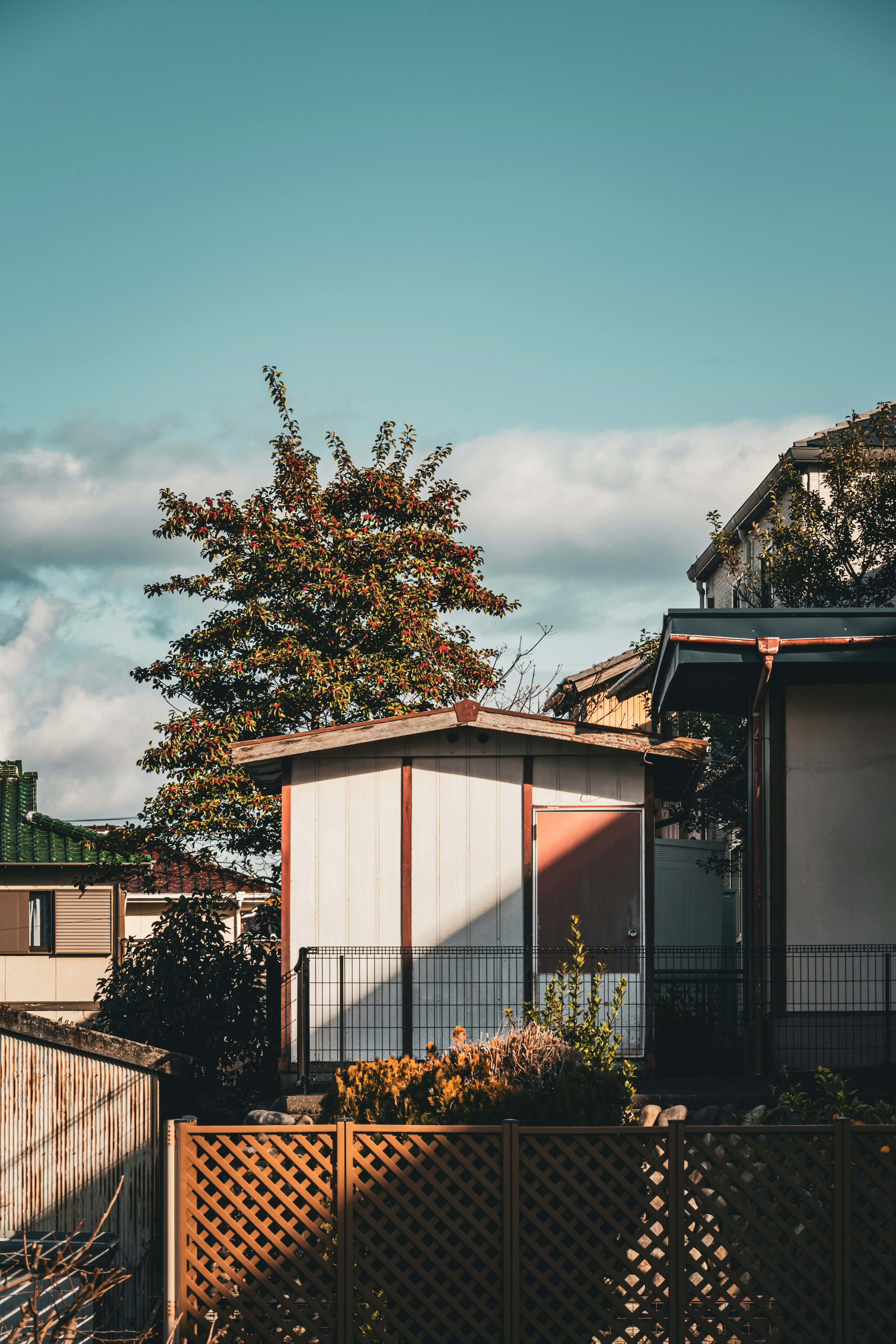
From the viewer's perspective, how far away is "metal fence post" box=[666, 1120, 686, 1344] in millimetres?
6168

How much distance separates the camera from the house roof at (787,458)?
2081cm

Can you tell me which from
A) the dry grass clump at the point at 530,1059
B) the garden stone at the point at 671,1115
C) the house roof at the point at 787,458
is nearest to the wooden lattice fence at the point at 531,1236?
the dry grass clump at the point at 530,1059

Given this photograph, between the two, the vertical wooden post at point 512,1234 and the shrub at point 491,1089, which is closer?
the vertical wooden post at point 512,1234

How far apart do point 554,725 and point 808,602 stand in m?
7.41

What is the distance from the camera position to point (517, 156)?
408 inches

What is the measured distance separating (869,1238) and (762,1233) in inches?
25.9

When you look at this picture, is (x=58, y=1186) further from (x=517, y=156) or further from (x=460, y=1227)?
(x=517, y=156)

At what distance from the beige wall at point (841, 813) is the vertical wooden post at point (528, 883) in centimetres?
248

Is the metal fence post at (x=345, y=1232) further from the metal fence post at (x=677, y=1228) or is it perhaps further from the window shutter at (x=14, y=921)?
the window shutter at (x=14, y=921)

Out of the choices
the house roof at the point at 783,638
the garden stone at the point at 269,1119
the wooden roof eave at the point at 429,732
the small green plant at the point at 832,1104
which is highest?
the house roof at the point at 783,638

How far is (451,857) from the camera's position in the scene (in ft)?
38.8

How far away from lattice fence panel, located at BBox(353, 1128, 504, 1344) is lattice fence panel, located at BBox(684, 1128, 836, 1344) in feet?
3.38

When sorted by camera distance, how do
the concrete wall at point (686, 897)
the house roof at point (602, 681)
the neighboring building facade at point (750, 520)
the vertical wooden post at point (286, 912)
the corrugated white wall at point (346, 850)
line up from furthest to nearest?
the house roof at point (602, 681) → the neighboring building facade at point (750, 520) → the concrete wall at point (686, 897) → the corrugated white wall at point (346, 850) → the vertical wooden post at point (286, 912)

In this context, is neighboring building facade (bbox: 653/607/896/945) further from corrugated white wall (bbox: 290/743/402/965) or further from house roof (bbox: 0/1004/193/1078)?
house roof (bbox: 0/1004/193/1078)
